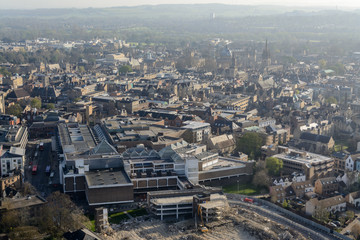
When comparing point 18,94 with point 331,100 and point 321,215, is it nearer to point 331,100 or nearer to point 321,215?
point 331,100

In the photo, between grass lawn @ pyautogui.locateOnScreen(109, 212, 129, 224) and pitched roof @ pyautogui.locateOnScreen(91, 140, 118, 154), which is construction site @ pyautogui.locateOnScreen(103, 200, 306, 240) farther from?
pitched roof @ pyautogui.locateOnScreen(91, 140, 118, 154)

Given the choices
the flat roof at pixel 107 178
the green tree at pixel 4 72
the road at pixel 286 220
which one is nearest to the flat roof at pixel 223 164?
the road at pixel 286 220

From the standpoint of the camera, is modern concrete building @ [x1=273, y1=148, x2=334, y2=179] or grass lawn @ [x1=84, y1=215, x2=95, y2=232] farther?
modern concrete building @ [x1=273, y1=148, x2=334, y2=179]

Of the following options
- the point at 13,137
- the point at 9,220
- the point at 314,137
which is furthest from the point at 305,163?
the point at 13,137

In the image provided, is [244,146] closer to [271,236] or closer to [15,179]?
[271,236]

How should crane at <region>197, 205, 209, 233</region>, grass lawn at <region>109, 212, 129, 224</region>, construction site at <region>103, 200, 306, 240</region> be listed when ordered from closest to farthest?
construction site at <region>103, 200, 306, 240</region> → crane at <region>197, 205, 209, 233</region> → grass lawn at <region>109, 212, 129, 224</region>

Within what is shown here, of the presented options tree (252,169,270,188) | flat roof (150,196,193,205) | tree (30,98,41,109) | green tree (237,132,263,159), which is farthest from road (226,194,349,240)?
tree (30,98,41,109)

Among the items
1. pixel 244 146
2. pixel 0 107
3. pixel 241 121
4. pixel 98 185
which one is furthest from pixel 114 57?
pixel 98 185

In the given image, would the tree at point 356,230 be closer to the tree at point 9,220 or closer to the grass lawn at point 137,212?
the grass lawn at point 137,212
